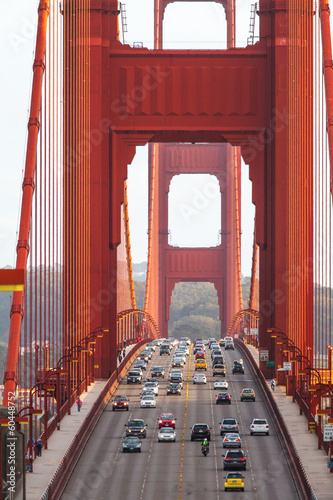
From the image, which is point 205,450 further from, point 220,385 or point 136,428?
point 220,385

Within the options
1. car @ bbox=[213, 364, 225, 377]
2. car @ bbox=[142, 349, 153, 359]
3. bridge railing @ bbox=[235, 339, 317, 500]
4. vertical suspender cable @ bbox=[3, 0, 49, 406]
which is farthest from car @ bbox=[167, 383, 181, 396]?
car @ bbox=[142, 349, 153, 359]

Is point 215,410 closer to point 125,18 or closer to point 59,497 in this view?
point 59,497

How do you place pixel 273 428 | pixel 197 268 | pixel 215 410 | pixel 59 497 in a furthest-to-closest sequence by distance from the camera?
1. pixel 197 268
2. pixel 215 410
3. pixel 273 428
4. pixel 59 497

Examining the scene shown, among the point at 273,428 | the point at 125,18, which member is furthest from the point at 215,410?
the point at 125,18

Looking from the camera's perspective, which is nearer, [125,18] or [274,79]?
[274,79]

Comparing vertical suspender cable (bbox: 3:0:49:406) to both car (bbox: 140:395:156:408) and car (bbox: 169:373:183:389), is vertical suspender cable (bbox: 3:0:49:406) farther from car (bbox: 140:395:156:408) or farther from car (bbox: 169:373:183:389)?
car (bbox: 169:373:183:389)

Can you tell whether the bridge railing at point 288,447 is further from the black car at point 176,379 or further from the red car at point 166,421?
the black car at point 176,379
